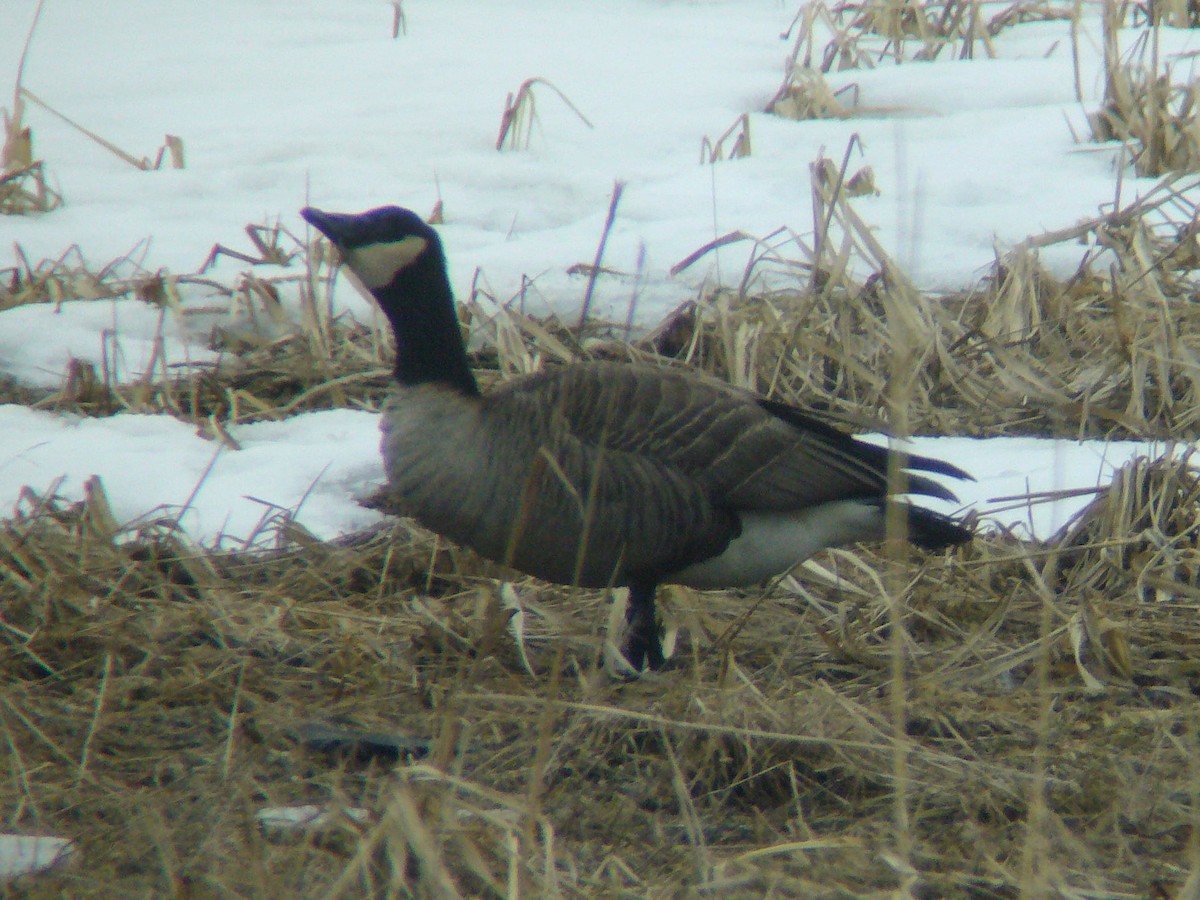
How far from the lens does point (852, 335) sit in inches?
185

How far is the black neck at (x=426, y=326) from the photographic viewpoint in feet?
10.7

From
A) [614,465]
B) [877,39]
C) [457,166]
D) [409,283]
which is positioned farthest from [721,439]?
[877,39]

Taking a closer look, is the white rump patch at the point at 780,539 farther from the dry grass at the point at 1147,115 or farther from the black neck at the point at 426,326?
the dry grass at the point at 1147,115

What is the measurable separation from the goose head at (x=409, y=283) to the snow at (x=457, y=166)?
1.72ft

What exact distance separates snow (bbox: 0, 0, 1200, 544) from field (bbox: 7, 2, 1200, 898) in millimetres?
176

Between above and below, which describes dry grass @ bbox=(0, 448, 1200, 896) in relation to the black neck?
below

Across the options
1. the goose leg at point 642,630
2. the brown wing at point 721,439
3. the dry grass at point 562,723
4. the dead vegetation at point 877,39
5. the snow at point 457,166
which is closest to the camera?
the dry grass at point 562,723

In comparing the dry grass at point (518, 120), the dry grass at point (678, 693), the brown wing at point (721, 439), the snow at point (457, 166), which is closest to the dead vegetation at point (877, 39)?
the snow at point (457, 166)

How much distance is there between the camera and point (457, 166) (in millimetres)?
6215

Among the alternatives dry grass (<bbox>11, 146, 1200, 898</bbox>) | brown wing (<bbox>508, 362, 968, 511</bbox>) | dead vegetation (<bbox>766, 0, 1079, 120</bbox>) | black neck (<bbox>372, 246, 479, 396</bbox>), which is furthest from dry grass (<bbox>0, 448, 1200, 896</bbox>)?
dead vegetation (<bbox>766, 0, 1079, 120</bbox>)

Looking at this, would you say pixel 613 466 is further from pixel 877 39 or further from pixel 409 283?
pixel 877 39

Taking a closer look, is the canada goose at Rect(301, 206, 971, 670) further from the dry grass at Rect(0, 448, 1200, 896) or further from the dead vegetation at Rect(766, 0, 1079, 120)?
the dead vegetation at Rect(766, 0, 1079, 120)

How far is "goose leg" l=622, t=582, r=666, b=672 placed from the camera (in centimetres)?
332

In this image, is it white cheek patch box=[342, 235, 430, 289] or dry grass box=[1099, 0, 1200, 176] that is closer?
white cheek patch box=[342, 235, 430, 289]
